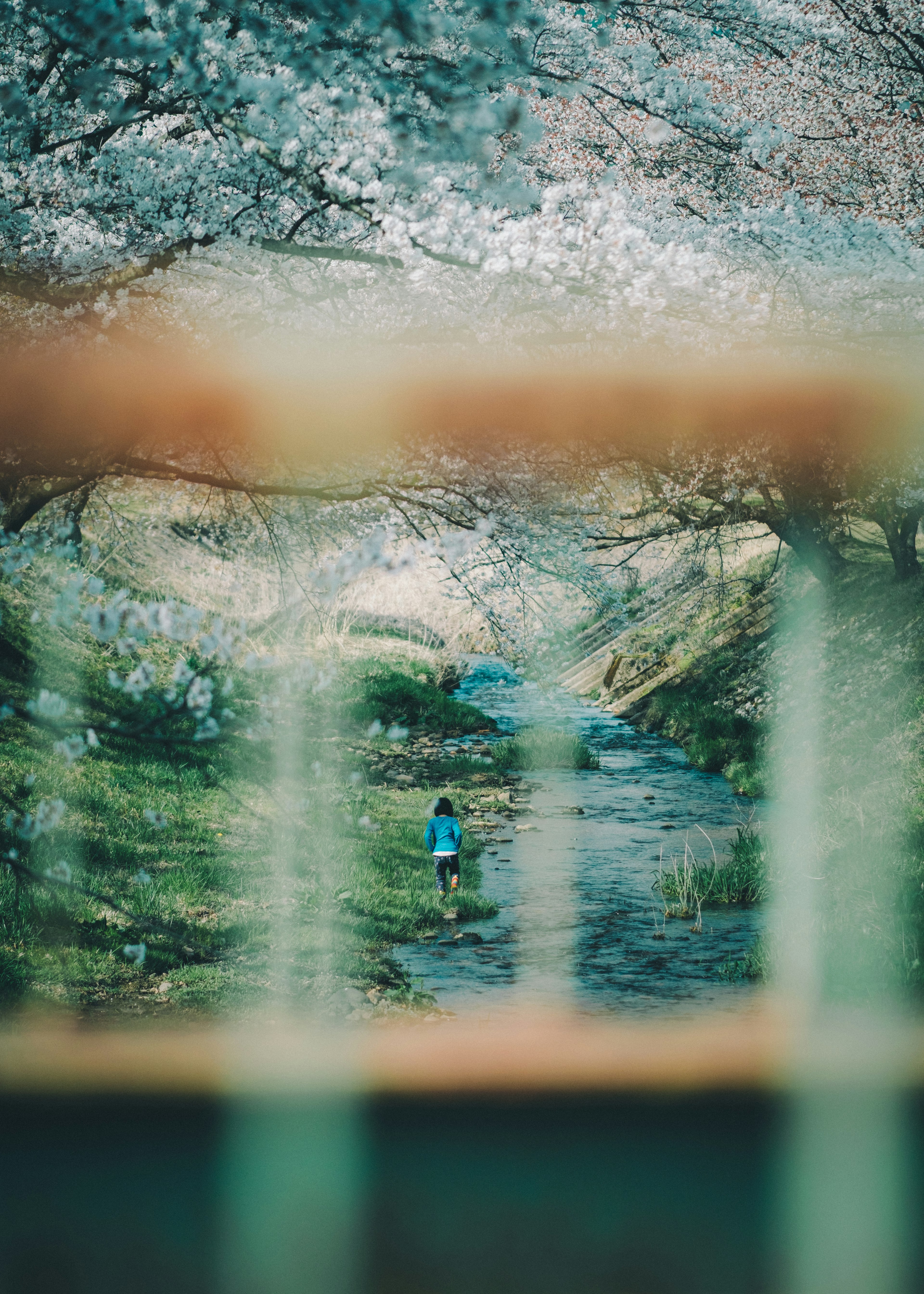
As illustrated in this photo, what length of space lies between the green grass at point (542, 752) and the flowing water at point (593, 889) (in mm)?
22

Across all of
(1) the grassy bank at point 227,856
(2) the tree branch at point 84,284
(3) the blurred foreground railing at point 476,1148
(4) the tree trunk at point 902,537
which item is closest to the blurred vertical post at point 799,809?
(3) the blurred foreground railing at point 476,1148

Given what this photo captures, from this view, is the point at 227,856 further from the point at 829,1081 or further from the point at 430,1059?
the point at 829,1081

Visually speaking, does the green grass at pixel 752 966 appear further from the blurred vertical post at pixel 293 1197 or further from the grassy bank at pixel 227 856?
the blurred vertical post at pixel 293 1197

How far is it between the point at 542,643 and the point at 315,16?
6.35 ft

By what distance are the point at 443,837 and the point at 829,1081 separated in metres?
1.20

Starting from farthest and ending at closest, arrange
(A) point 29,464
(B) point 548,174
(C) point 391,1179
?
(B) point 548,174
(A) point 29,464
(C) point 391,1179

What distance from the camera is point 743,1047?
7.92 ft

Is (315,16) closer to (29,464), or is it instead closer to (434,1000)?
(29,464)

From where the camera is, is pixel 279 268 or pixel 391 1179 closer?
pixel 391 1179

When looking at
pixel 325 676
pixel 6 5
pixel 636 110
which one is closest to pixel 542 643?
pixel 325 676

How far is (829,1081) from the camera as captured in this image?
2441mm

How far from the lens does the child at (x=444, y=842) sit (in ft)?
8.47

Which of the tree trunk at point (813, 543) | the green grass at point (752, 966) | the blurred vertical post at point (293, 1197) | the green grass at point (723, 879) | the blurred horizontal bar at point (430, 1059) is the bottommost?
the blurred vertical post at point (293, 1197)

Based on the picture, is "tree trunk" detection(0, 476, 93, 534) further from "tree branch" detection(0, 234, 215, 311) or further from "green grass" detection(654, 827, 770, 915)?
"green grass" detection(654, 827, 770, 915)
